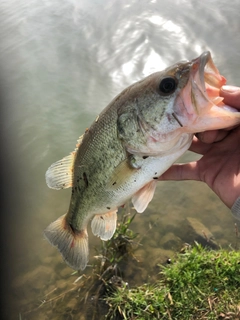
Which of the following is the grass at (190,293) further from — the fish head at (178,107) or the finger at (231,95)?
the finger at (231,95)

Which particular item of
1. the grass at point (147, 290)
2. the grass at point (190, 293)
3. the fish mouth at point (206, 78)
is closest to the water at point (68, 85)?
the grass at point (147, 290)

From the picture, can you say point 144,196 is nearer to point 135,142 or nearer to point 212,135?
point 135,142

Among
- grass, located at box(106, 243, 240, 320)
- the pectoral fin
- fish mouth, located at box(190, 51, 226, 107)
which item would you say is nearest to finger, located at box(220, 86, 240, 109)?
fish mouth, located at box(190, 51, 226, 107)

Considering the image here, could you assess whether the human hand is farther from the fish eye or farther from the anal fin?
the anal fin

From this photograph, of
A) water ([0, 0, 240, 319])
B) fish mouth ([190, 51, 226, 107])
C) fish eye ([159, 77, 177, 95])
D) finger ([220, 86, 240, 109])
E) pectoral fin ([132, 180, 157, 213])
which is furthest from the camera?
water ([0, 0, 240, 319])

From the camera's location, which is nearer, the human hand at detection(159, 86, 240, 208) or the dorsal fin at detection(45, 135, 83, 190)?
the human hand at detection(159, 86, 240, 208)

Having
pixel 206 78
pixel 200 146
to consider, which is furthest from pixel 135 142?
pixel 200 146

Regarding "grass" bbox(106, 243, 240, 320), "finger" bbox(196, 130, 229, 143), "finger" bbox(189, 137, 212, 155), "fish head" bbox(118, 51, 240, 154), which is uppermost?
"fish head" bbox(118, 51, 240, 154)
